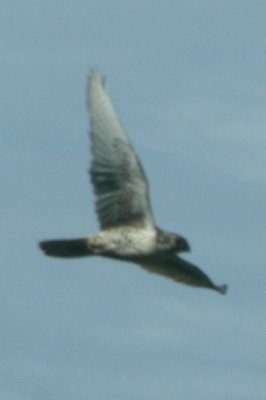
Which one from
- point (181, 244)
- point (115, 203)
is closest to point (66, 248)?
point (115, 203)

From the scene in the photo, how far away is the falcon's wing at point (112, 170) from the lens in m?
73.9

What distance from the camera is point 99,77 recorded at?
74.0 metres

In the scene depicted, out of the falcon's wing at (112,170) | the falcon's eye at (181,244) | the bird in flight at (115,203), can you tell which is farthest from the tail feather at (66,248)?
the falcon's eye at (181,244)

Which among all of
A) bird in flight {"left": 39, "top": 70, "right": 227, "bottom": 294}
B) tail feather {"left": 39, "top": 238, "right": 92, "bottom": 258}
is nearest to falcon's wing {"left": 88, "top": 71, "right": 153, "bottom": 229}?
bird in flight {"left": 39, "top": 70, "right": 227, "bottom": 294}

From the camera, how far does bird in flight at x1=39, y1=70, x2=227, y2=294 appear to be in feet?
243

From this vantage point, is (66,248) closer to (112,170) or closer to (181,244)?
Result: (112,170)

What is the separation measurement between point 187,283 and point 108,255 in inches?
75.5

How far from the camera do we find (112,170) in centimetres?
7425

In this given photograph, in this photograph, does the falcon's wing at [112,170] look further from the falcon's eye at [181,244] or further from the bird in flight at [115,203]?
the falcon's eye at [181,244]

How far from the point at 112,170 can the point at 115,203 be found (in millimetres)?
559

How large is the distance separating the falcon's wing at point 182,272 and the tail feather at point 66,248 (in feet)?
4.93

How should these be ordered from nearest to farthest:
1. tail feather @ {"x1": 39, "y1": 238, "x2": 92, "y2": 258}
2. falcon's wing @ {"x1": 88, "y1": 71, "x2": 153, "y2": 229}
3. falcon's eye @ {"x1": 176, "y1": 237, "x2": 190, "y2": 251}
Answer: falcon's wing @ {"x1": 88, "y1": 71, "x2": 153, "y2": 229}
tail feather @ {"x1": 39, "y1": 238, "x2": 92, "y2": 258}
falcon's eye @ {"x1": 176, "y1": 237, "x2": 190, "y2": 251}

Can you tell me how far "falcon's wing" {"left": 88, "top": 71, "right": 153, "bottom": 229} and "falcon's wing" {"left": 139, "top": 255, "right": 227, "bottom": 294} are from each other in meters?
1.24

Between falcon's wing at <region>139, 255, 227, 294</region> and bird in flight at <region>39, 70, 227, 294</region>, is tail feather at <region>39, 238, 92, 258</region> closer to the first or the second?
bird in flight at <region>39, 70, 227, 294</region>
